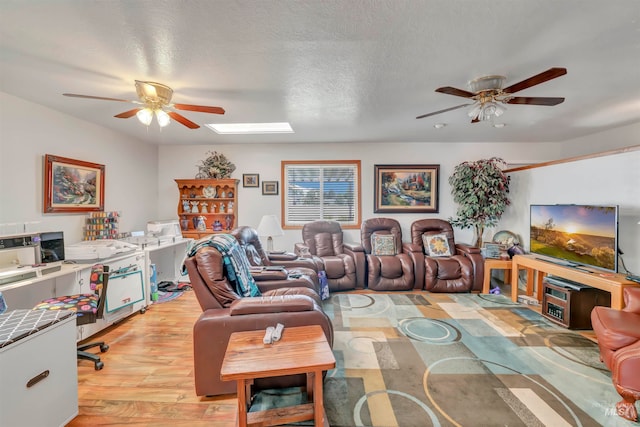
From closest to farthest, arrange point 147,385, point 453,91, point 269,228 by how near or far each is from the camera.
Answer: point 147,385 → point 453,91 → point 269,228

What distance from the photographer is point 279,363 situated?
1286 millimetres

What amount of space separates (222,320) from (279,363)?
624mm

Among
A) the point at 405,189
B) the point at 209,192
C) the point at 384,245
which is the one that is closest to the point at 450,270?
the point at 384,245

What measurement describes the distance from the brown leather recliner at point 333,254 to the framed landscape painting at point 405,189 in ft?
3.12

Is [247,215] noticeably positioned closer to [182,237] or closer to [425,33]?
[182,237]

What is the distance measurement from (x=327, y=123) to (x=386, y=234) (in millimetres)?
2064

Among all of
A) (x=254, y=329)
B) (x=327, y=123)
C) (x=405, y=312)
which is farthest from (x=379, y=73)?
(x=405, y=312)

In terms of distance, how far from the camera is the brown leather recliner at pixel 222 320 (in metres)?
1.71

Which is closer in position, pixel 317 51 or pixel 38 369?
pixel 38 369

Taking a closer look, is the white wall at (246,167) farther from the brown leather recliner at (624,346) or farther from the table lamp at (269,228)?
the brown leather recliner at (624,346)

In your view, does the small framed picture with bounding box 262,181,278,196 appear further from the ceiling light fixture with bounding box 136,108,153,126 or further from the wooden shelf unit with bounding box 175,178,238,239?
the ceiling light fixture with bounding box 136,108,153,126

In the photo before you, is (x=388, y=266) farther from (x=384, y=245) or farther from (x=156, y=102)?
(x=156, y=102)

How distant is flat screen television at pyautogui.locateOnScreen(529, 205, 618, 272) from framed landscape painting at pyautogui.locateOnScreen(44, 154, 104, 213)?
5886 mm

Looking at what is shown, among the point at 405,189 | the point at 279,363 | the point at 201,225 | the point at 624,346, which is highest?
the point at 405,189
